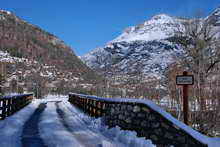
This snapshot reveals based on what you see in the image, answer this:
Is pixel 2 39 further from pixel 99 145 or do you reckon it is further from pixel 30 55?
pixel 99 145

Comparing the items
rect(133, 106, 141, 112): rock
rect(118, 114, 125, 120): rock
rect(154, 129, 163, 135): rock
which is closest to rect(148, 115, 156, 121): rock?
rect(154, 129, 163, 135): rock

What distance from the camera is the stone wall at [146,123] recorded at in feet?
20.0

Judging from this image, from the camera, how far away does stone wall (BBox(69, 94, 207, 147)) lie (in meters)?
6.11

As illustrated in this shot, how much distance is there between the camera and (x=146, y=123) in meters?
7.51

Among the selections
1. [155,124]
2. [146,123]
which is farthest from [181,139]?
[146,123]

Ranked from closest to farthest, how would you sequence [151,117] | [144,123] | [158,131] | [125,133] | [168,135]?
[168,135]
[158,131]
[151,117]
[144,123]
[125,133]

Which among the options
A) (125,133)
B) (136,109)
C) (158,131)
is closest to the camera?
(158,131)

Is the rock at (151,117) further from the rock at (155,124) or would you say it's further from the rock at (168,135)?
the rock at (168,135)

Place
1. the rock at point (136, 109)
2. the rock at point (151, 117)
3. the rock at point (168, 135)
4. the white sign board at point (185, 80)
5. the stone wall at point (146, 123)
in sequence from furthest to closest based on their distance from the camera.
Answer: the rock at point (136, 109)
the white sign board at point (185, 80)
the rock at point (151, 117)
the rock at point (168, 135)
the stone wall at point (146, 123)

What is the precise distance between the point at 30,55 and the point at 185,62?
172 metres

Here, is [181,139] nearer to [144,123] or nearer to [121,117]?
[144,123]

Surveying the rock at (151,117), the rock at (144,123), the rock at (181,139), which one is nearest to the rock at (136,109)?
the rock at (144,123)

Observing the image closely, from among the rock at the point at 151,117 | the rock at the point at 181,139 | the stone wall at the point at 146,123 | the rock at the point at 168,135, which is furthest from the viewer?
the rock at the point at 151,117

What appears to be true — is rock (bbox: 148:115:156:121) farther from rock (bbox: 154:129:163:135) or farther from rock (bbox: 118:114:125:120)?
rock (bbox: 118:114:125:120)
